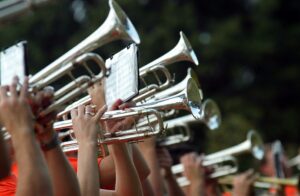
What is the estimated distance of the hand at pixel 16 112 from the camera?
4250 mm

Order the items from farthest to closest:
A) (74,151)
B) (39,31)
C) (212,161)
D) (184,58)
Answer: (39,31) → (212,161) → (184,58) → (74,151)

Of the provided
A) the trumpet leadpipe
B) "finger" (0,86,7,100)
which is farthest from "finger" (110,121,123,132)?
the trumpet leadpipe

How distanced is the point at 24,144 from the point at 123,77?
114 centimetres

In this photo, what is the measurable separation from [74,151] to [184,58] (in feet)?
3.16

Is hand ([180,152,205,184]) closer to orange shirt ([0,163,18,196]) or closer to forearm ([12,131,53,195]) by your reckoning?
orange shirt ([0,163,18,196])

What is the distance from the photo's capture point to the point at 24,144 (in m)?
4.22

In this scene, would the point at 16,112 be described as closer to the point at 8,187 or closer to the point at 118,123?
the point at 8,187

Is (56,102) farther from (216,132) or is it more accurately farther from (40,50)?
(40,50)

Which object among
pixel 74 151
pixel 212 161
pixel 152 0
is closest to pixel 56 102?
pixel 74 151

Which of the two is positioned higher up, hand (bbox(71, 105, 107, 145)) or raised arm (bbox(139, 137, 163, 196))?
hand (bbox(71, 105, 107, 145))

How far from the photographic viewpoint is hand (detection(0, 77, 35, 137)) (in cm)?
425

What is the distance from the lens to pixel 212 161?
8953mm

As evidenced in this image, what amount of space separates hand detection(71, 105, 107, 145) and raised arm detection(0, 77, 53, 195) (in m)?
0.71

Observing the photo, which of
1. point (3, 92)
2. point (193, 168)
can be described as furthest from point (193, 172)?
point (3, 92)
